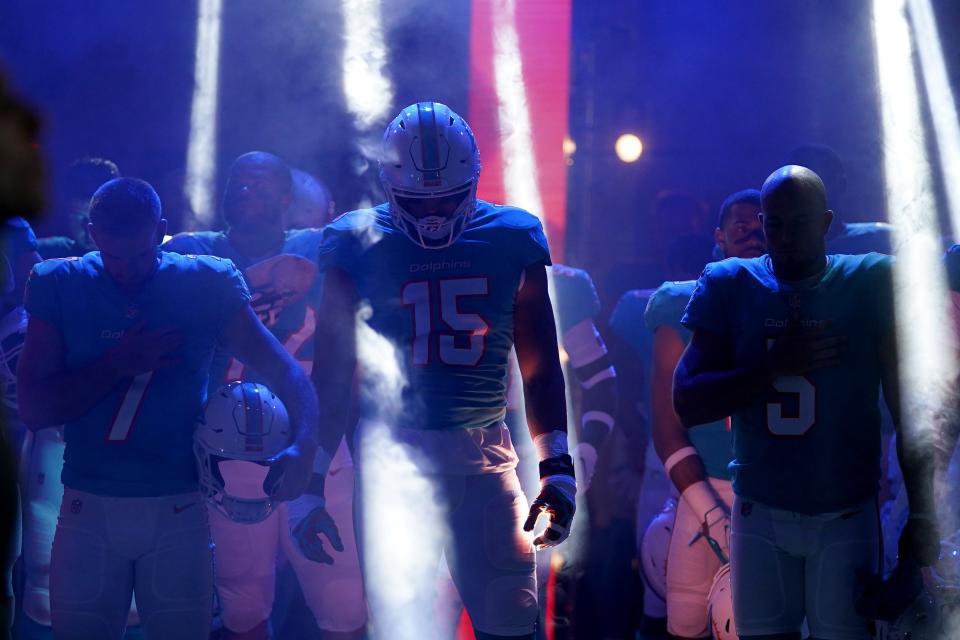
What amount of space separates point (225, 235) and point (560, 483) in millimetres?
2220

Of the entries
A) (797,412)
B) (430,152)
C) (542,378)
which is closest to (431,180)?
(430,152)

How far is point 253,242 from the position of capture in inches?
184

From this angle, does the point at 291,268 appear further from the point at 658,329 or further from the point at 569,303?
the point at 658,329

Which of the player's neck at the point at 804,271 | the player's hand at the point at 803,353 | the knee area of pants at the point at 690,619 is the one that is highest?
the player's neck at the point at 804,271

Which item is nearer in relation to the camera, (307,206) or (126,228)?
(126,228)

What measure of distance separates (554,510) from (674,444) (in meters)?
1.27

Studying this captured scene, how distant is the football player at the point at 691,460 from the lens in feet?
13.6

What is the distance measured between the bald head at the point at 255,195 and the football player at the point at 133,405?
1173 mm

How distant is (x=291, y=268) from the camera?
4660 millimetres

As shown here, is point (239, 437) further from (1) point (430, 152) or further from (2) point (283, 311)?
(2) point (283, 311)

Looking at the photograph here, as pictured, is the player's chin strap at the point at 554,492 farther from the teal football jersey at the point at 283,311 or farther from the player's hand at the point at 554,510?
the teal football jersey at the point at 283,311

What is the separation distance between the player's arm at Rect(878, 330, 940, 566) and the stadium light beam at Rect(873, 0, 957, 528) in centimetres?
2

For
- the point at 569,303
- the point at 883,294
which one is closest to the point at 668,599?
the point at 569,303

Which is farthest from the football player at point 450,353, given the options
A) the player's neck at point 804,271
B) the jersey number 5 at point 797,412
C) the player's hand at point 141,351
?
the player's neck at point 804,271
